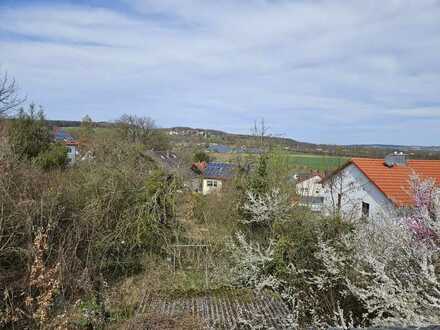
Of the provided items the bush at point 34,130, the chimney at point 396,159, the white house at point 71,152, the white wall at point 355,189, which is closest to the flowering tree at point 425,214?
the white wall at point 355,189

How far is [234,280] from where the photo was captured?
7.77 m

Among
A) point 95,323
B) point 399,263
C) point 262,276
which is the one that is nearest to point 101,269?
point 95,323

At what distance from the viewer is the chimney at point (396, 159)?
666 inches

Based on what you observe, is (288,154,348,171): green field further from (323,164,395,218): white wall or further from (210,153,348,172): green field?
(323,164,395,218): white wall

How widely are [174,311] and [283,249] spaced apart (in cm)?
319

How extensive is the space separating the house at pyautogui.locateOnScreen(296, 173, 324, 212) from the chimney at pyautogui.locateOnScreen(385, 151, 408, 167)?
537 centimetres

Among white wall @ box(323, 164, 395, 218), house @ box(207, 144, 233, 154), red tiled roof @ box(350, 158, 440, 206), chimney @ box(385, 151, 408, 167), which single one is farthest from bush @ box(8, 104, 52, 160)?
chimney @ box(385, 151, 408, 167)

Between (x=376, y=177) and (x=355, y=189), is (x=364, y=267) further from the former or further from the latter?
(x=376, y=177)

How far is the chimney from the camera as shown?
16.9 metres

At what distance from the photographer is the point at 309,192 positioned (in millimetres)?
11641

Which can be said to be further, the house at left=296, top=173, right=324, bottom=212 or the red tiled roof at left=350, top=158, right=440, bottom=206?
the red tiled roof at left=350, top=158, right=440, bottom=206

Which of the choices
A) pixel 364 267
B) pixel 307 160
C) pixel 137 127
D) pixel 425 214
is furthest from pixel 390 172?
pixel 137 127

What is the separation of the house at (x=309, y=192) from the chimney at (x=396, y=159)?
17.6 ft

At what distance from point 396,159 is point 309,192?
808 cm
